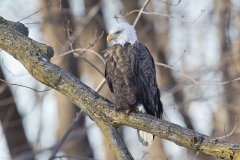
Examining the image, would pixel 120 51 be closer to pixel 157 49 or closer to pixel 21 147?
pixel 21 147

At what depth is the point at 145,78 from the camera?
5.96m

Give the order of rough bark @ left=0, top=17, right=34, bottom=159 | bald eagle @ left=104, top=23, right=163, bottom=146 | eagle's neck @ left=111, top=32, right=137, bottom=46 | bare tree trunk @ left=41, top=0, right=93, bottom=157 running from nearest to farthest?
bald eagle @ left=104, top=23, right=163, bottom=146 < eagle's neck @ left=111, top=32, right=137, bottom=46 < rough bark @ left=0, top=17, right=34, bottom=159 < bare tree trunk @ left=41, top=0, right=93, bottom=157

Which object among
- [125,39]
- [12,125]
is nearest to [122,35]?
[125,39]

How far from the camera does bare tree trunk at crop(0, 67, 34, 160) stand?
9.65 metres

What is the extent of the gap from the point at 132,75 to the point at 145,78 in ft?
0.42

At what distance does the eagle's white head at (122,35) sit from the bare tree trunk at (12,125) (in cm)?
350

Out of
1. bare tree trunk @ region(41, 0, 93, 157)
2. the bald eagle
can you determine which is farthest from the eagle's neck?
bare tree trunk @ region(41, 0, 93, 157)

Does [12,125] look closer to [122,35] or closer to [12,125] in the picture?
[12,125]

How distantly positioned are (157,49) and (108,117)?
6658 millimetres

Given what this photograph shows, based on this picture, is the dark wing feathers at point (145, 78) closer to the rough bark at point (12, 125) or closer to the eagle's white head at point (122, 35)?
the eagle's white head at point (122, 35)

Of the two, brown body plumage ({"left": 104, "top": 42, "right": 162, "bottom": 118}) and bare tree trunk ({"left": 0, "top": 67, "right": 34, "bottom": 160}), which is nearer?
brown body plumage ({"left": 104, "top": 42, "right": 162, "bottom": 118})

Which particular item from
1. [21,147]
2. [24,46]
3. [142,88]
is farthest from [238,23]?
[24,46]

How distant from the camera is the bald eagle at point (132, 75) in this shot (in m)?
5.86

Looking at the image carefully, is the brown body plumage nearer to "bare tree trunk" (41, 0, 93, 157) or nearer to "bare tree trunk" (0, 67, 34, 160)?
"bare tree trunk" (0, 67, 34, 160)
